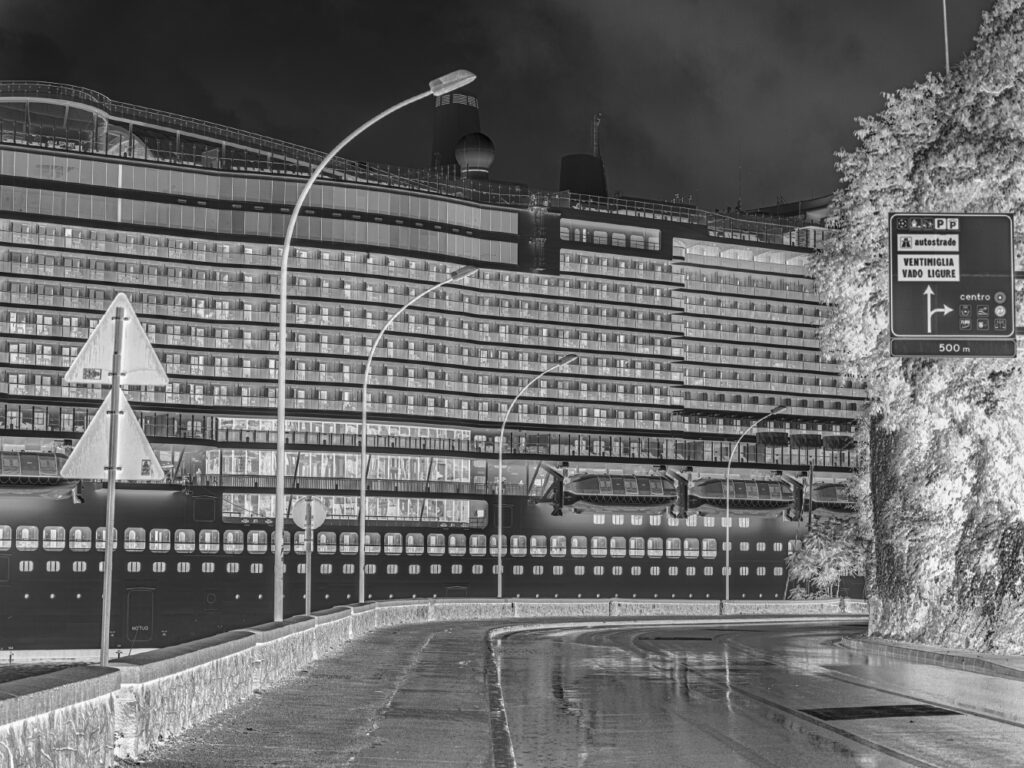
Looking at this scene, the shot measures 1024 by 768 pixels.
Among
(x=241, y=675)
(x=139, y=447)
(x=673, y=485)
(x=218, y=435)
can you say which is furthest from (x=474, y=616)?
(x=139, y=447)

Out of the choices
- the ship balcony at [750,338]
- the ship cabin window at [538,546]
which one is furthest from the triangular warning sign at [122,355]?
the ship balcony at [750,338]

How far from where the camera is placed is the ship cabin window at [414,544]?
236 feet

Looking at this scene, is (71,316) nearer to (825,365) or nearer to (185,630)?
(185,630)

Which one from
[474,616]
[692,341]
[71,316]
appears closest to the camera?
[474,616]

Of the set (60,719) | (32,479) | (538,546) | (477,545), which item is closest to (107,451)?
(60,719)

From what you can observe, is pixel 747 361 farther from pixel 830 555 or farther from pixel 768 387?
pixel 830 555

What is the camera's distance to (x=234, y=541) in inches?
2699

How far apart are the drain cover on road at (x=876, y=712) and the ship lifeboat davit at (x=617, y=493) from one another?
5919 centimetres

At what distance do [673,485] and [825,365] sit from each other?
1875cm

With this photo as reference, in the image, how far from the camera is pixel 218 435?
72000 mm

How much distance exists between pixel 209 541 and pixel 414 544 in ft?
32.5

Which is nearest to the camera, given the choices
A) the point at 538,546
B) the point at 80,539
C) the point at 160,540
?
the point at 80,539

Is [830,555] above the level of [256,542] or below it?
above

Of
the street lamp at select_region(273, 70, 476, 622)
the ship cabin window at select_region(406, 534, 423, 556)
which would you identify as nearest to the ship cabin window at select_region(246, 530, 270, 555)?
the ship cabin window at select_region(406, 534, 423, 556)
